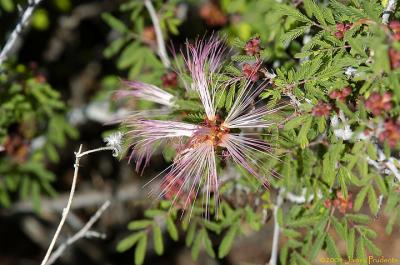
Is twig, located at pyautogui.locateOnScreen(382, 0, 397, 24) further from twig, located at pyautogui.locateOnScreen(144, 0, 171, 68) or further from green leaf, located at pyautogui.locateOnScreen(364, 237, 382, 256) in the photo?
twig, located at pyautogui.locateOnScreen(144, 0, 171, 68)

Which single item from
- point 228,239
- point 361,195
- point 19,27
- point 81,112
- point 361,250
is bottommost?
point 361,250

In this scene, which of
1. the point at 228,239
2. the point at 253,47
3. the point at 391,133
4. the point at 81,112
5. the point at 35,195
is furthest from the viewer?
the point at 81,112

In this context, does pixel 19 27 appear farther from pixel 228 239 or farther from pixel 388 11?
pixel 388 11

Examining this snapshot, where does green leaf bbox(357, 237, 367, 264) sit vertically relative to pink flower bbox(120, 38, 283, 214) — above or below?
below

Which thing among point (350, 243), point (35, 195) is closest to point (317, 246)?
point (350, 243)

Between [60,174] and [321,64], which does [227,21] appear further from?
[60,174]

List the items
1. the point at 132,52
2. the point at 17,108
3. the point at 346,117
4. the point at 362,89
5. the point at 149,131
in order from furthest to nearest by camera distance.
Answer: the point at 132,52, the point at 17,108, the point at 149,131, the point at 346,117, the point at 362,89

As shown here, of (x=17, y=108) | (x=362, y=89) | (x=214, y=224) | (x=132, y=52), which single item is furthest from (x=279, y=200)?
(x=17, y=108)

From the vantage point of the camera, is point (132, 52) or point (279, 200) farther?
point (132, 52)

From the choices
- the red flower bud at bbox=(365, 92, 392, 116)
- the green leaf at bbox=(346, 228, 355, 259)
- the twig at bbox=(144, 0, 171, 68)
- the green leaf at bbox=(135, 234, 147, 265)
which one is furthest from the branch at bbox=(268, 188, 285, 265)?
the red flower bud at bbox=(365, 92, 392, 116)
